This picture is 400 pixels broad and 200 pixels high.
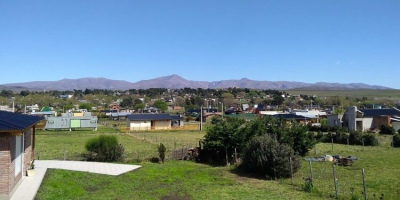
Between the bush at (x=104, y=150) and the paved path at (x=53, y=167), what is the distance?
1.30m

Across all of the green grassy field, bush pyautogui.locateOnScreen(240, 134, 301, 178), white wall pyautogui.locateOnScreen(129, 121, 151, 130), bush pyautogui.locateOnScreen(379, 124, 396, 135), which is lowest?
white wall pyautogui.locateOnScreen(129, 121, 151, 130)

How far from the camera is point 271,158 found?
1719cm

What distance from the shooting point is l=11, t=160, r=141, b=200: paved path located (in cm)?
1208

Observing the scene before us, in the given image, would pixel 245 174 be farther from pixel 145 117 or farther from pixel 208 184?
pixel 145 117

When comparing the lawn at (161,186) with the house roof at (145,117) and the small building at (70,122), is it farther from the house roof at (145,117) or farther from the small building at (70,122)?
the house roof at (145,117)

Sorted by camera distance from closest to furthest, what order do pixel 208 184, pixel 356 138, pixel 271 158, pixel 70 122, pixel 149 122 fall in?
pixel 208 184 < pixel 271 158 < pixel 356 138 < pixel 70 122 < pixel 149 122

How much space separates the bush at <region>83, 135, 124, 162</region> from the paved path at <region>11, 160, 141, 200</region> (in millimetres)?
1298

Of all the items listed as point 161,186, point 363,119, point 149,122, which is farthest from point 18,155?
point 363,119

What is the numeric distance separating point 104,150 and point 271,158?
33.7ft

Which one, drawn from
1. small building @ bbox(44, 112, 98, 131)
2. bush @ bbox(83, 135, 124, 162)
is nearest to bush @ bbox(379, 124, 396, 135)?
bush @ bbox(83, 135, 124, 162)

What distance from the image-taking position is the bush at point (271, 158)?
668 inches

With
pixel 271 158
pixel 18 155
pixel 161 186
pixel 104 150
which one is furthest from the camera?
pixel 104 150

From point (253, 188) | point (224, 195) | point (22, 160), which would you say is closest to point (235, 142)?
point (253, 188)

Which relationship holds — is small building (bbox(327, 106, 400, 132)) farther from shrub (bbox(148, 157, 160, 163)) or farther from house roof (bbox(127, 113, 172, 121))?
shrub (bbox(148, 157, 160, 163))
